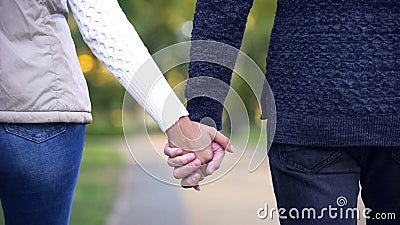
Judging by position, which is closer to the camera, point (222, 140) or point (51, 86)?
point (51, 86)

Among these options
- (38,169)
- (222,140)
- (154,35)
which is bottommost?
(154,35)

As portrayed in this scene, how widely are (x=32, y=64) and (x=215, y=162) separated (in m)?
0.66

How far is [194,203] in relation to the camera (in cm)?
946

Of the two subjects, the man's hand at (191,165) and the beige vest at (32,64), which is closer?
the beige vest at (32,64)

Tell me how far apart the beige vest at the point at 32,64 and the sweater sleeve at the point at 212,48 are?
1.35 ft

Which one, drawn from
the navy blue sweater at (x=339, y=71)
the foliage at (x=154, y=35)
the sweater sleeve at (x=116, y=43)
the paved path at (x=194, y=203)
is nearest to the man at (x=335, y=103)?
the navy blue sweater at (x=339, y=71)

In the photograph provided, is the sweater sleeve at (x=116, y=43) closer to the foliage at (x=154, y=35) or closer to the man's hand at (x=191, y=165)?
the man's hand at (x=191, y=165)

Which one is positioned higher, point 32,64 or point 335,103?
point 32,64

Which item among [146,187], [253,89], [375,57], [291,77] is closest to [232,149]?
[253,89]

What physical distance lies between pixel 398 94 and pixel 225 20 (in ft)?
1.70

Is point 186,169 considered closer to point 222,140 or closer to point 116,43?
point 222,140

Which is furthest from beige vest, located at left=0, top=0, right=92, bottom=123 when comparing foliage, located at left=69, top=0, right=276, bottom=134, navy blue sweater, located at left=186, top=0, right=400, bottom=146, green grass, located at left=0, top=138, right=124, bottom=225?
foliage, located at left=69, top=0, right=276, bottom=134

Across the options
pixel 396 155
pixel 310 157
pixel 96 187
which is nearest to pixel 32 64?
pixel 310 157

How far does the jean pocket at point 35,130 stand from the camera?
7.48 feet
